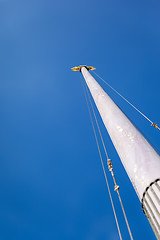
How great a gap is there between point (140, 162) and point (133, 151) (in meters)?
0.34

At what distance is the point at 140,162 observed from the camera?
3.64 metres

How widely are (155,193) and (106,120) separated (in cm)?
256

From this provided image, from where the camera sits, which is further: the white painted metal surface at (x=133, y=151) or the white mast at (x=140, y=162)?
the white painted metal surface at (x=133, y=151)

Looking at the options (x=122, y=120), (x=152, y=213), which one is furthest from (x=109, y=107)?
(x=152, y=213)

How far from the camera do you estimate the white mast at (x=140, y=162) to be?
3.23m

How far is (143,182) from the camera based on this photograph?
11.2 ft

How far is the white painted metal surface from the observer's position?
344 cm

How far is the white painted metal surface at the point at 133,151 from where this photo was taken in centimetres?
344

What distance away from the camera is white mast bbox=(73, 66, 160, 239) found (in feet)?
10.6

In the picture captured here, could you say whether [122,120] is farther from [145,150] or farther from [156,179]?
[156,179]

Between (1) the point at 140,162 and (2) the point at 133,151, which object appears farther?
(2) the point at 133,151

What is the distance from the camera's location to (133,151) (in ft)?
12.9

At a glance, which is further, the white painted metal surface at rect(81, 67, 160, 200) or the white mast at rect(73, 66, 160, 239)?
the white painted metal surface at rect(81, 67, 160, 200)

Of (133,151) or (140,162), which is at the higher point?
(133,151)
